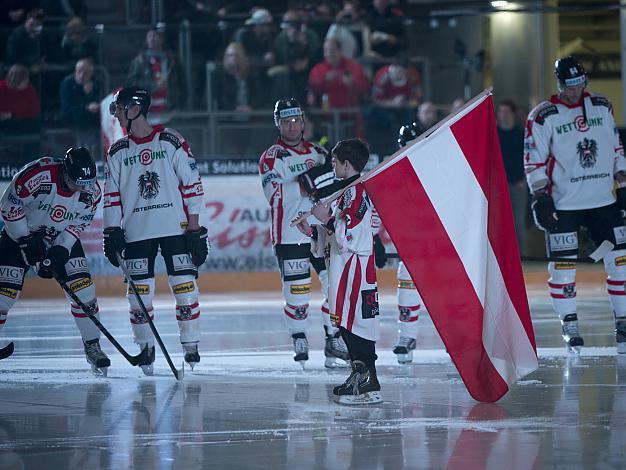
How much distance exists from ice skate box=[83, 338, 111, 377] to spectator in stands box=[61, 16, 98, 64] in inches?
324

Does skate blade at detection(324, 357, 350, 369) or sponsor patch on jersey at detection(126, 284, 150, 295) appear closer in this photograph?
sponsor patch on jersey at detection(126, 284, 150, 295)

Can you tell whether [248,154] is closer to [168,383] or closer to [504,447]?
[168,383]

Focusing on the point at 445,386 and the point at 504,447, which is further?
the point at 445,386

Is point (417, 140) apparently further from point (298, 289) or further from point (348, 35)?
point (348, 35)

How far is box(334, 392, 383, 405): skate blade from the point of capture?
8094 mm

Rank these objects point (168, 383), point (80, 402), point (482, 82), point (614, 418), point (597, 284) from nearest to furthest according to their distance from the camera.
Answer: point (614, 418) → point (80, 402) → point (168, 383) → point (597, 284) → point (482, 82)

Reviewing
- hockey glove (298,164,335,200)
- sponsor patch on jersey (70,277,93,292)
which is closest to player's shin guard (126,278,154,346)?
sponsor patch on jersey (70,277,93,292)

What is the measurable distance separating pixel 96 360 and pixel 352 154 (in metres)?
2.79

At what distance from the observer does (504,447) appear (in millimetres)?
6652

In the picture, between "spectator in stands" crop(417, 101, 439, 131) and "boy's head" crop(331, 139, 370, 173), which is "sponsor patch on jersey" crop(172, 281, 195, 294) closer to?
"boy's head" crop(331, 139, 370, 173)

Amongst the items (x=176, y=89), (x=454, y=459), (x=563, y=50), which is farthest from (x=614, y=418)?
(x=563, y=50)

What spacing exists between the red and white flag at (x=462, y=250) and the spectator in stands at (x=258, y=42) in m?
9.75

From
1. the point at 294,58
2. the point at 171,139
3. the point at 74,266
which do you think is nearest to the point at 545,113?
the point at 171,139

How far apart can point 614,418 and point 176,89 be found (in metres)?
11.0
